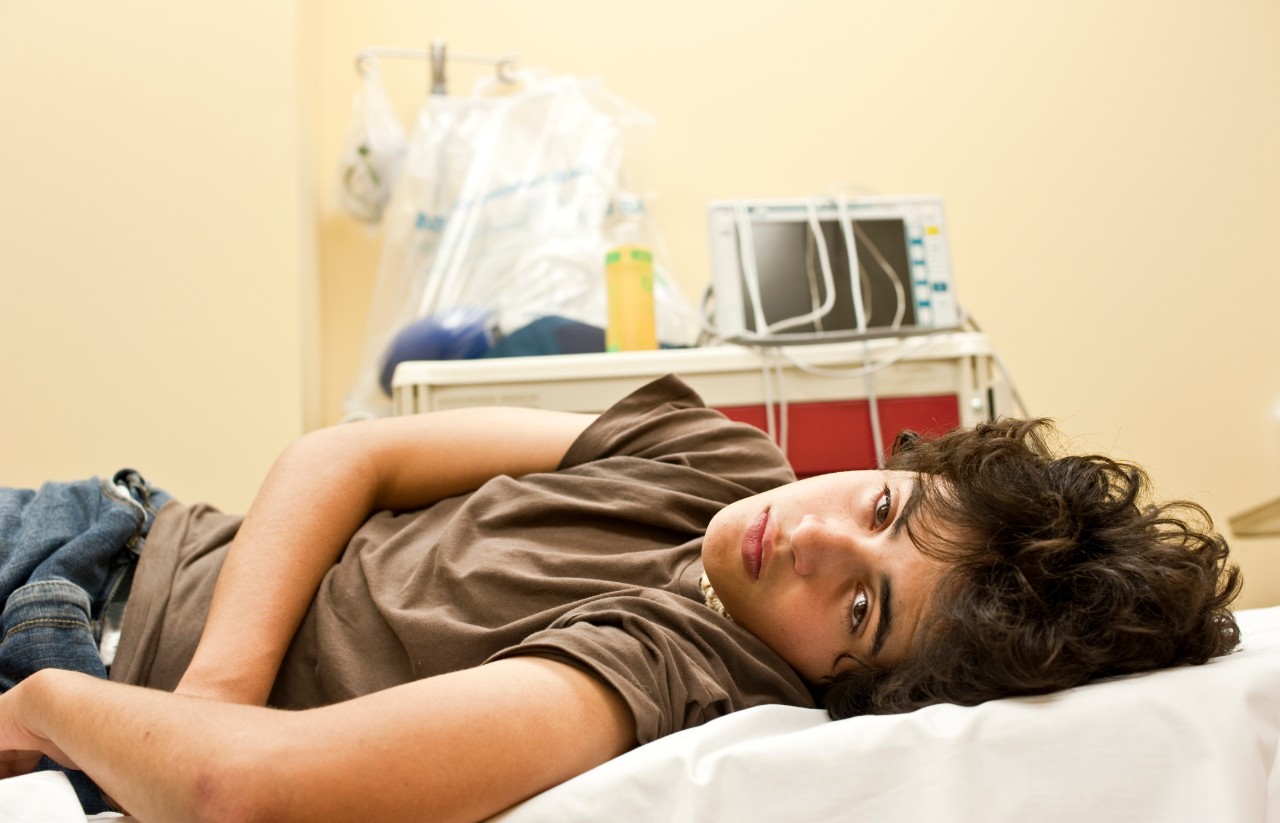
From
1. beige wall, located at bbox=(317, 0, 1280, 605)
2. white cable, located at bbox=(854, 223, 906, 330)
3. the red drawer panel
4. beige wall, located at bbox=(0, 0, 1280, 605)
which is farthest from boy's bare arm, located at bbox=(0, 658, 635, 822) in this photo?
beige wall, located at bbox=(317, 0, 1280, 605)

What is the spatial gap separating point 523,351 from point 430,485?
652 millimetres

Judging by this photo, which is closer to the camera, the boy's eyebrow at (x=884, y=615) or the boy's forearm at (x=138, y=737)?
the boy's forearm at (x=138, y=737)

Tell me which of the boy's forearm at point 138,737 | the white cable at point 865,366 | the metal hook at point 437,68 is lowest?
the boy's forearm at point 138,737

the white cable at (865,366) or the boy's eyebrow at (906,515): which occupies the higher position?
the white cable at (865,366)

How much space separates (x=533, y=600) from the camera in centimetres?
97

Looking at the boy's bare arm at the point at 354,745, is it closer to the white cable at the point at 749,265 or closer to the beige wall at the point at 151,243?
the white cable at the point at 749,265

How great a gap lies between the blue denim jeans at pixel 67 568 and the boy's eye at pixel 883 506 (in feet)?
2.36

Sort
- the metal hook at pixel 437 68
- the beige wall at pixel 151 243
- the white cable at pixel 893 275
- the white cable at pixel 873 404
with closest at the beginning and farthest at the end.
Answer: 1. the white cable at pixel 873 404
2. the white cable at pixel 893 275
3. the beige wall at pixel 151 243
4. the metal hook at pixel 437 68

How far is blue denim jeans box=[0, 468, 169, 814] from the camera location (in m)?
0.95

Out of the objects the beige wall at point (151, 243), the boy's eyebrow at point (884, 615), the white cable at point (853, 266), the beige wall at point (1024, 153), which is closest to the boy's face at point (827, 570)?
the boy's eyebrow at point (884, 615)

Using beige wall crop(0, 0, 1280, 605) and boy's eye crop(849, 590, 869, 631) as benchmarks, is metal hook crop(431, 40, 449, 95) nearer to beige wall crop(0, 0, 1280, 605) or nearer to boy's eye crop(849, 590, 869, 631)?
beige wall crop(0, 0, 1280, 605)

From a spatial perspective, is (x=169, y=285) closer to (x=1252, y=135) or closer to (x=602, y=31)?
(x=602, y=31)

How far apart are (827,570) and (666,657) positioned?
18 cm

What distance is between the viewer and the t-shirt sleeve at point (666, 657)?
776 millimetres
